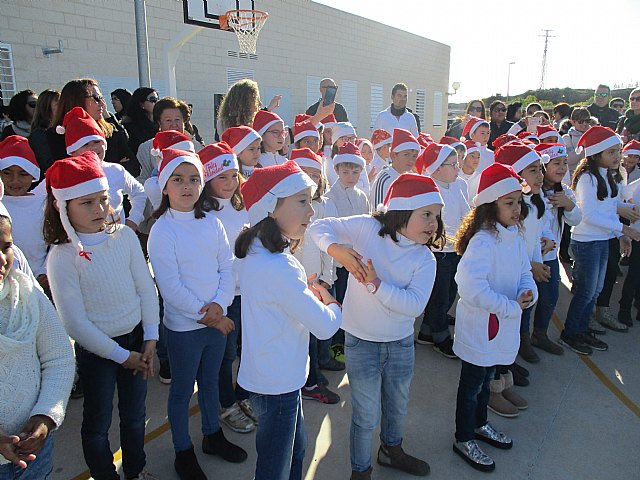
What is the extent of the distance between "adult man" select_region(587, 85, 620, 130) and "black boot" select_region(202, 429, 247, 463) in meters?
9.41

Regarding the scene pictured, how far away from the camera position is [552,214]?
4305 millimetres

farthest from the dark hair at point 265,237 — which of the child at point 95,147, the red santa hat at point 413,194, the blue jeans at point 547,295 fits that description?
the blue jeans at point 547,295

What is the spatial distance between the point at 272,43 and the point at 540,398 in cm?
1327

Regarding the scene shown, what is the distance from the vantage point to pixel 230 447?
2969 mm

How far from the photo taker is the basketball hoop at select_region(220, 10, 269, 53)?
974 centimetres

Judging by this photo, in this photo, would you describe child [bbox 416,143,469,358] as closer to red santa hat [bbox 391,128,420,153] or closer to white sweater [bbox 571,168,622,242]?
red santa hat [bbox 391,128,420,153]

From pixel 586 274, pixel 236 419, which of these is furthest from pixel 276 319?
pixel 586 274

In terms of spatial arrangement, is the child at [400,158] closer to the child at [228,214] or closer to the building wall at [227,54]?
the child at [228,214]

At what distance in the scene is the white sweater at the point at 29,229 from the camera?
10.3ft

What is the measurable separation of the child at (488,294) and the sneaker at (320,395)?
3.13ft

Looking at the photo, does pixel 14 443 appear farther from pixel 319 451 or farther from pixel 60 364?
pixel 319 451

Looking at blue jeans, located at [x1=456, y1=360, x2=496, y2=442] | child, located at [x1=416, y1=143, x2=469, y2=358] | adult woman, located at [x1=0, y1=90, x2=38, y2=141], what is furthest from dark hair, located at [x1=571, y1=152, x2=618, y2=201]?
adult woman, located at [x1=0, y1=90, x2=38, y2=141]

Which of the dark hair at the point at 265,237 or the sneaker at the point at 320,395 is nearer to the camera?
the dark hair at the point at 265,237

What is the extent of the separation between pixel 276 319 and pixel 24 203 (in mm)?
2240
